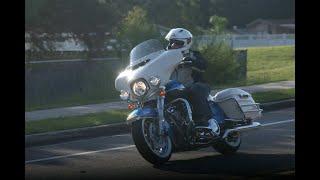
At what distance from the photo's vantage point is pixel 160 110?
331 inches

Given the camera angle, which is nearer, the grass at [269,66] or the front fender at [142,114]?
the front fender at [142,114]

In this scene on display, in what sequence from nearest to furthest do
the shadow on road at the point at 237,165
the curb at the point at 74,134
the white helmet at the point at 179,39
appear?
the shadow on road at the point at 237,165, the white helmet at the point at 179,39, the curb at the point at 74,134

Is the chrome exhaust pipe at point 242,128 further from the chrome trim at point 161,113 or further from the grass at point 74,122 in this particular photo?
the grass at point 74,122

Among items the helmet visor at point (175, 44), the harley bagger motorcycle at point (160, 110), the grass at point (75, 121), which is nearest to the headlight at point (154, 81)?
the harley bagger motorcycle at point (160, 110)

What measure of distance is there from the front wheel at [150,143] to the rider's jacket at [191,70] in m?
0.79

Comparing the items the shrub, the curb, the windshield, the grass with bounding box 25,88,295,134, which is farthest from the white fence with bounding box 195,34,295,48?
the windshield

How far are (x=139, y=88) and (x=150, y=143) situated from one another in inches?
26.7

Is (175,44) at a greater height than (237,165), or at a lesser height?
greater

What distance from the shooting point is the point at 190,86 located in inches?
347

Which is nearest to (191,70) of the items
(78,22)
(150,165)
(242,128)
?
(242,128)

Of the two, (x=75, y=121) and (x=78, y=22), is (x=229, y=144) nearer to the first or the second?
(x=75, y=121)

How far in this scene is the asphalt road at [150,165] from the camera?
8047 millimetres
